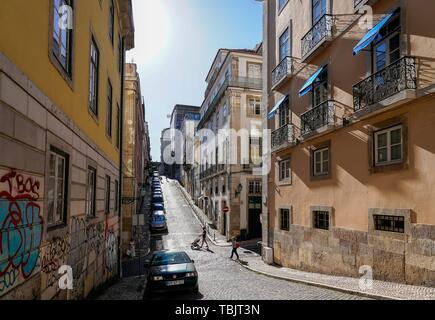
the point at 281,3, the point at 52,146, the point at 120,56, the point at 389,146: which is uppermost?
the point at 281,3

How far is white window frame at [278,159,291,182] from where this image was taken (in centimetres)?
1758

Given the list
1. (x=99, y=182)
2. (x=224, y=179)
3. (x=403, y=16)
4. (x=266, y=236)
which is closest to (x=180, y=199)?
(x=224, y=179)

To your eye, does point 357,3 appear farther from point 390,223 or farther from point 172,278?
point 172,278

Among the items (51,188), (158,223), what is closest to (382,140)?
(51,188)

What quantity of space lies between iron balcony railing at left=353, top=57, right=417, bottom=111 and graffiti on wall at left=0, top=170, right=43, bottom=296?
9329mm

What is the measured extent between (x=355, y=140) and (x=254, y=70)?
899 inches

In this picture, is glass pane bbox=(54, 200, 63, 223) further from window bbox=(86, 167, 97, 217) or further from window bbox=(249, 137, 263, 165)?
window bbox=(249, 137, 263, 165)

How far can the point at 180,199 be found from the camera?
180 feet

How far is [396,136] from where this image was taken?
33.8 ft

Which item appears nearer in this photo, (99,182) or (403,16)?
(403,16)

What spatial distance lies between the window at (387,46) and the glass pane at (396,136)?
1.64 meters

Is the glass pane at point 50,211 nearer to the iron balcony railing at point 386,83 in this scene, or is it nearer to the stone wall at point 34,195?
the stone wall at point 34,195

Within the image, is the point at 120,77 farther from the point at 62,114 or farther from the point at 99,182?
the point at 62,114
